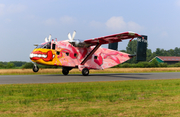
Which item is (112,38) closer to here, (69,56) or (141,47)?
(69,56)

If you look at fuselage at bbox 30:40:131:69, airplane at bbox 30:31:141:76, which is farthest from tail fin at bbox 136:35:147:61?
airplane at bbox 30:31:141:76

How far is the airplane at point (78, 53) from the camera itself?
70.7 feet

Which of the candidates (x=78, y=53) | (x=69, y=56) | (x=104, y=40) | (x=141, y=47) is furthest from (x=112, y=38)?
(x=141, y=47)

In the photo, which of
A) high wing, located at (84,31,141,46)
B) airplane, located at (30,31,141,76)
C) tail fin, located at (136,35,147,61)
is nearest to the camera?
high wing, located at (84,31,141,46)

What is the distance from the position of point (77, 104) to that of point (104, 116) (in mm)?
1689

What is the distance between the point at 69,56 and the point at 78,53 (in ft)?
4.33

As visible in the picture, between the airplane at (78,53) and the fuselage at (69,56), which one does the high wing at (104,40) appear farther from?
the fuselage at (69,56)

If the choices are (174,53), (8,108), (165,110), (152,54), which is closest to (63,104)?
(8,108)

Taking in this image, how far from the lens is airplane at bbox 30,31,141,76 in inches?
849

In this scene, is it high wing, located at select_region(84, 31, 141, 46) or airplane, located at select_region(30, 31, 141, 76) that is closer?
→ high wing, located at select_region(84, 31, 141, 46)

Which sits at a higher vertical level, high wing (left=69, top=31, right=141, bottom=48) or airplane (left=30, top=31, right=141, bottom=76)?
high wing (left=69, top=31, right=141, bottom=48)

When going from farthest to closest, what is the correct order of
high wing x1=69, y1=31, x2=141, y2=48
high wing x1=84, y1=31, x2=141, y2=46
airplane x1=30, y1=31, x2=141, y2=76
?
1. airplane x1=30, y1=31, x2=141, y2=76
2. high wing x1=69, y1=31, x2=141, y2=48
3. high wing x1=84, y1=31, x2=141, y2=46

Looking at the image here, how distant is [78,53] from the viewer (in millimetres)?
24469

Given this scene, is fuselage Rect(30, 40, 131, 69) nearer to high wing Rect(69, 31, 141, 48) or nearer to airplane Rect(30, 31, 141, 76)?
airplane Rect(30, 31, 141, 76)
